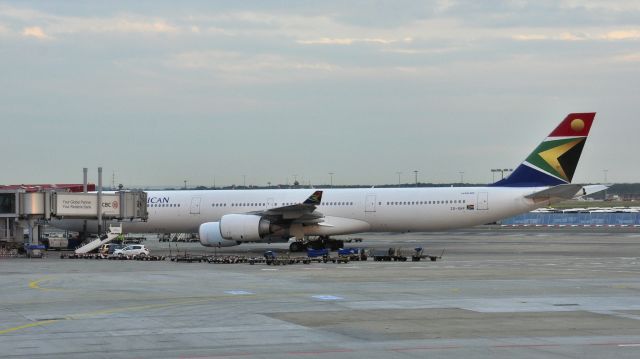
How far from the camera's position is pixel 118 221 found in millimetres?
57406

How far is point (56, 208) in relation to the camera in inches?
2045

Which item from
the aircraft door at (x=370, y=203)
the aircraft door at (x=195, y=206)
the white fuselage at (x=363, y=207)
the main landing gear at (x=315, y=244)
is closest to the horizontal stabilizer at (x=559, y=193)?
the white fuselage at (x=363, y=207)

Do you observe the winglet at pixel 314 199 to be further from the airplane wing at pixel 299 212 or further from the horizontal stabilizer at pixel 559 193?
the horizontal stabilizer at pixel 559 193

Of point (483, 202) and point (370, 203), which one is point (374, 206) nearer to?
point (370, 203)

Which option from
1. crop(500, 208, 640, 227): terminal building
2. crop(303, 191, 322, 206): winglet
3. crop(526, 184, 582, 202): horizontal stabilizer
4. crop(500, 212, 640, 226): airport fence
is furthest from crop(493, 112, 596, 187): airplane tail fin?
crop(500, 212, 640, 226): airport fence

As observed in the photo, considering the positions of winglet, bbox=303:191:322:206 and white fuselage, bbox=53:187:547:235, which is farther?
white fuselage, bbox=53:187:547:235

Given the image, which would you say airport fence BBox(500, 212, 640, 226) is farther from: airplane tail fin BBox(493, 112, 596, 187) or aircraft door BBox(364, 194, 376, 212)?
aircraft door BBox(364, 194, 376, 212)

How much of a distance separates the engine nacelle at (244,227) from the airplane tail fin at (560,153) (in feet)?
51.7

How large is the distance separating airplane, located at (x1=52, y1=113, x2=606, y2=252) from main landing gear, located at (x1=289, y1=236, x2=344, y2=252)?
7 cm

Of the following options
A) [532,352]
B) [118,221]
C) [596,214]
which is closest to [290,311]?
[532,352]

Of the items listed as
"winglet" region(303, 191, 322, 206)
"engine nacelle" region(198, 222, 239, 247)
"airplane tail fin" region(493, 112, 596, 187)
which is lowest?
"engine nacelle" region(198, 222, 239, 247)

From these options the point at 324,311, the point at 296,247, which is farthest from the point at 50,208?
the point at 324,311

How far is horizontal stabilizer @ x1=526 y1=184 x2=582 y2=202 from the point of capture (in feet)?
164

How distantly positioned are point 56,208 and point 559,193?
28.6m
